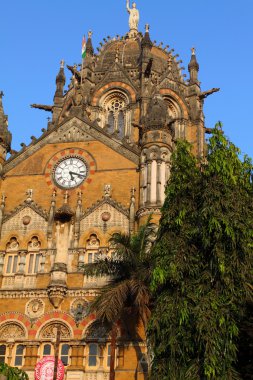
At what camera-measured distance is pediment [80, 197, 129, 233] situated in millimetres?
31422

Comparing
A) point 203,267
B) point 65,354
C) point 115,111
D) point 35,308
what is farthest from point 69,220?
point 115,111

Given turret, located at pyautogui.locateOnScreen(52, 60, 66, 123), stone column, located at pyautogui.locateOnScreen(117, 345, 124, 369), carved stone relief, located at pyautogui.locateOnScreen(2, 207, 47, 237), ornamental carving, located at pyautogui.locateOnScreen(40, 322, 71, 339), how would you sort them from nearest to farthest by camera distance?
stone column, located at pyautogui.locateOnScreen(117, 345, 124, 369)
ornamental carving, located at pyautogui.locateOnScreen(40, 322, 71, 339)
carved stone relief, located at pyautogui.locateOnScreen(2, 207, 47, 237)
turret, located at pyautogui.locateOnScreen(52, 60, 66, 123)

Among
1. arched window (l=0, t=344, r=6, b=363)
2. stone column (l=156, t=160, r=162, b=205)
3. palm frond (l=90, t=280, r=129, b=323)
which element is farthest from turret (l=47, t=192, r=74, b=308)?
palm frond (l=90, t=280, r=129, b=323)

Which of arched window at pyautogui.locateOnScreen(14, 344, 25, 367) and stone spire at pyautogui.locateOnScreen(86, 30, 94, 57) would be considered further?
stone spire at pyautogui.locateOnScreen(86, 30, 94, 57)

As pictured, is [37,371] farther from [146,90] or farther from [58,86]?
[58,86]

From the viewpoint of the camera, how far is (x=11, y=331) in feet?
97.1

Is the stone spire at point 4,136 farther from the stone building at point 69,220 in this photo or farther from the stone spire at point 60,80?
the stone spire at point 60,80

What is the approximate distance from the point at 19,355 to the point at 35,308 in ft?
7.40

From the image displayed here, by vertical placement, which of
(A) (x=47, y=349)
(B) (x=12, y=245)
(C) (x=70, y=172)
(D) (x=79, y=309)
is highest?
(C) (x=70, y=172)

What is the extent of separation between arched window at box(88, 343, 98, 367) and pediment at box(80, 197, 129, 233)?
5922 millimetres

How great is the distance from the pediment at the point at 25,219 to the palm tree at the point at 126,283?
6313 mm

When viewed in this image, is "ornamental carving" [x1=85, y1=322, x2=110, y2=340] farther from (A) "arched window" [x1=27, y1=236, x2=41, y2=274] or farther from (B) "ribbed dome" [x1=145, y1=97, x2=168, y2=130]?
(B) "ribbed dome" [x1=145, y1=97, x2=168, y2=130]

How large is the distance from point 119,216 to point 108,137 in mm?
5016

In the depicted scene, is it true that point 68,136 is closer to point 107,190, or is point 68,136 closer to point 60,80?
point 107,190
